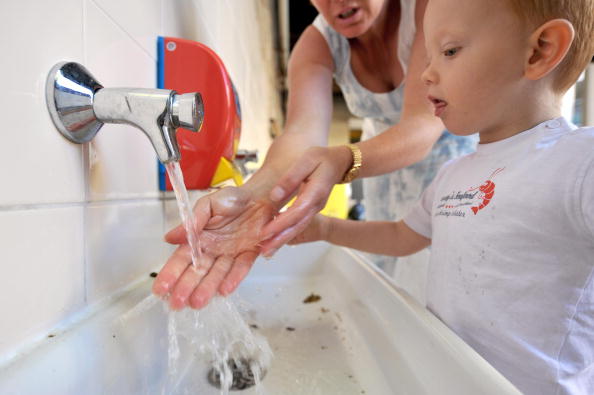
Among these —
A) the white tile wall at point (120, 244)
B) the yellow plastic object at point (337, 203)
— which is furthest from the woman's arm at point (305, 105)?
the yellow plastic object at point (337, 203)

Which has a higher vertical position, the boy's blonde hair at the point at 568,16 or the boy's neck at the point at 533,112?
the boy's blonde hair at the point at 568,16

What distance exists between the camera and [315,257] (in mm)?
826

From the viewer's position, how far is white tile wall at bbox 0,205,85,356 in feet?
0.90

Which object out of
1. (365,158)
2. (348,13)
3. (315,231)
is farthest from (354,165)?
(348,13)

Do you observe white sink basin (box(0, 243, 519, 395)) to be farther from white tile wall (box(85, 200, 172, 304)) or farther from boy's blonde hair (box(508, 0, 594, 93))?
boy's blonde hair (box(508, 0, 594, 93))

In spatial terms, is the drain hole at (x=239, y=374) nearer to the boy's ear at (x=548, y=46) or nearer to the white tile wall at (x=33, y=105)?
the white tile wall at (x=33, y=105)

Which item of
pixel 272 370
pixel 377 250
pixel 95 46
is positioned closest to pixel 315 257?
pixel 377 250

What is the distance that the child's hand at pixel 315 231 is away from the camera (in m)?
0.67

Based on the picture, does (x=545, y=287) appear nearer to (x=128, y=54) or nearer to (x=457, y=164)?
(x=457, y=164)

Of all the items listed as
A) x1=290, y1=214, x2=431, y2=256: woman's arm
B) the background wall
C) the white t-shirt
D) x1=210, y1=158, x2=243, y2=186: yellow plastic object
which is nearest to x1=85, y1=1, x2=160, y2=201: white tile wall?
the background wall

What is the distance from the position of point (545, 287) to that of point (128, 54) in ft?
1.85

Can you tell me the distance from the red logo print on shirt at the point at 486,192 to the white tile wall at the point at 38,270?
18.6 inches

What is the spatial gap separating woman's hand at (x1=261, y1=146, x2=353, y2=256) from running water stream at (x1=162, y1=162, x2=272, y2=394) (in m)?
0.11

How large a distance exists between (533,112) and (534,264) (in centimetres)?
20
